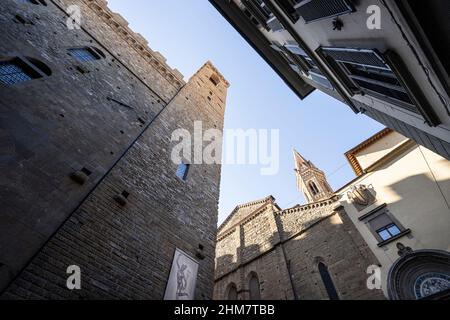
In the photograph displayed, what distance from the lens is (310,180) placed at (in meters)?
28.2

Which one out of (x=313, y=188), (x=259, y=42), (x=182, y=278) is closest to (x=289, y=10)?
(x=259, y=42)

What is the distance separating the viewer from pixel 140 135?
7180mm

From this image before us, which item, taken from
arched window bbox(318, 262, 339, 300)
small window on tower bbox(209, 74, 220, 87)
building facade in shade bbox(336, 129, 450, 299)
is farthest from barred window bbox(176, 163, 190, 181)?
arched window bbox(318, 262, 339, 300)

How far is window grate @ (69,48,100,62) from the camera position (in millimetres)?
7355

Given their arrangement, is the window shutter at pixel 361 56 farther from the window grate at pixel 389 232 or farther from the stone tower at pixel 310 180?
the stone tower at pixel 310 180

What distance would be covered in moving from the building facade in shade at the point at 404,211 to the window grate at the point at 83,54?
12.2 metres

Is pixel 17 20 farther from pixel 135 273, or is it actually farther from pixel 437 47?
pixel 437 47

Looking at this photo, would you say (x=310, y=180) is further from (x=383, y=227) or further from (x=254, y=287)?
(x=383, y=227)

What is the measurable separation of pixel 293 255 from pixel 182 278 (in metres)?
→ 10.5

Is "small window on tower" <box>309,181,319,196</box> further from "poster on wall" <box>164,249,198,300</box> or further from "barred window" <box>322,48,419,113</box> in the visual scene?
"poster on wall" <box>164,249,198,300</box>

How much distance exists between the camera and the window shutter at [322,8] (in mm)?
4051

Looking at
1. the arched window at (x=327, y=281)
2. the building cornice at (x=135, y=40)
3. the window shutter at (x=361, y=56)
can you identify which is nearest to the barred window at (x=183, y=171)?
the building cornice at (x=135, y=40)

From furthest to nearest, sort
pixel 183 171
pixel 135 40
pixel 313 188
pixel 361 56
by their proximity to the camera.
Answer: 1. pixel 313 188
2. pixel 135 40
3. pixel 183 171
4. pixel 361 56
